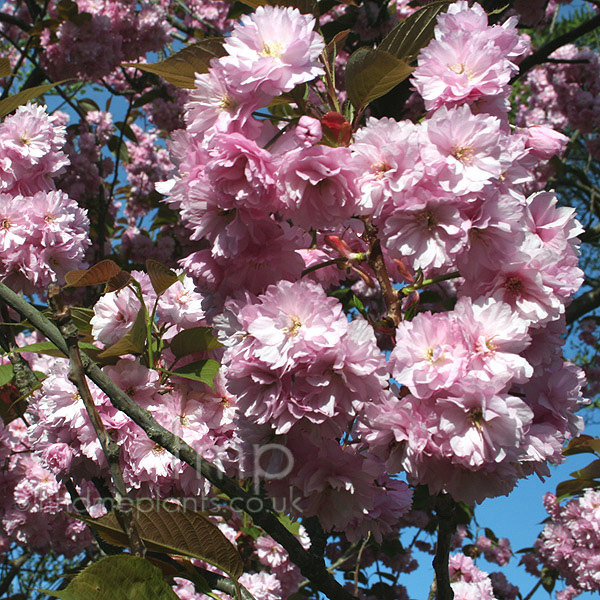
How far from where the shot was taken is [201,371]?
1.54 m

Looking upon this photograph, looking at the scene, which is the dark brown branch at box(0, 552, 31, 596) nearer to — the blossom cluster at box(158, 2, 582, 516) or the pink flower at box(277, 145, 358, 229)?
the blossom cluster at box(158, 2, 582, 516)

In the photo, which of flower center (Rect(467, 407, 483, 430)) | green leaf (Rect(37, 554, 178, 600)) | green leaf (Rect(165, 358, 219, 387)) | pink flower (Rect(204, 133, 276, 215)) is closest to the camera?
green leaf (Rect(37, 554, 178, 600))

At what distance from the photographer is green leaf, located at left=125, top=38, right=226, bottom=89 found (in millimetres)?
1269

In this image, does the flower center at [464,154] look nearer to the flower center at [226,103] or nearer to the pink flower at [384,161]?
the pink flower at [384,161]

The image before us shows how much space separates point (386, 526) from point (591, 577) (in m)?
3.43

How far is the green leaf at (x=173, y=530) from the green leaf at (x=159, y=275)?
62 cm

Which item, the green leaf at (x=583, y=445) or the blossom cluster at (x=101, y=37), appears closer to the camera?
the green leaf at (x=583, y=445)

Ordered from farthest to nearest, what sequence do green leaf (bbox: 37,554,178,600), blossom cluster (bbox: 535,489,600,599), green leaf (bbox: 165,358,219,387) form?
1. blossom cluster (bbox: 535,489,600,599)
2. green leaf (bbox: 165,358,219,387)
3. green leaf (bbox: 37,554,178,600)

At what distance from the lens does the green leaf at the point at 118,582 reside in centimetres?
80

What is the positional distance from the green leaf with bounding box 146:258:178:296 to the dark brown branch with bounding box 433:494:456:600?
781 mm

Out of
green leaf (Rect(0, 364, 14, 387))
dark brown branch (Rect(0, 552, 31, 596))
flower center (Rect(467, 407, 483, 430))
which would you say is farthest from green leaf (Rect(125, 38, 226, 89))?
dark brown branch (Rect(0, 552, 31, 596))

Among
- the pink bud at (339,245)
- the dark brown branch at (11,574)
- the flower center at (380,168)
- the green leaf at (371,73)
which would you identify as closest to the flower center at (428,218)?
the flower center at (380,168)

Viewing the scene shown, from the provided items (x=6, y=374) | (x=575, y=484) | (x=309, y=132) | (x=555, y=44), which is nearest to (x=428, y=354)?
(x=309, y=132)

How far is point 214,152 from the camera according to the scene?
1.08 metres
